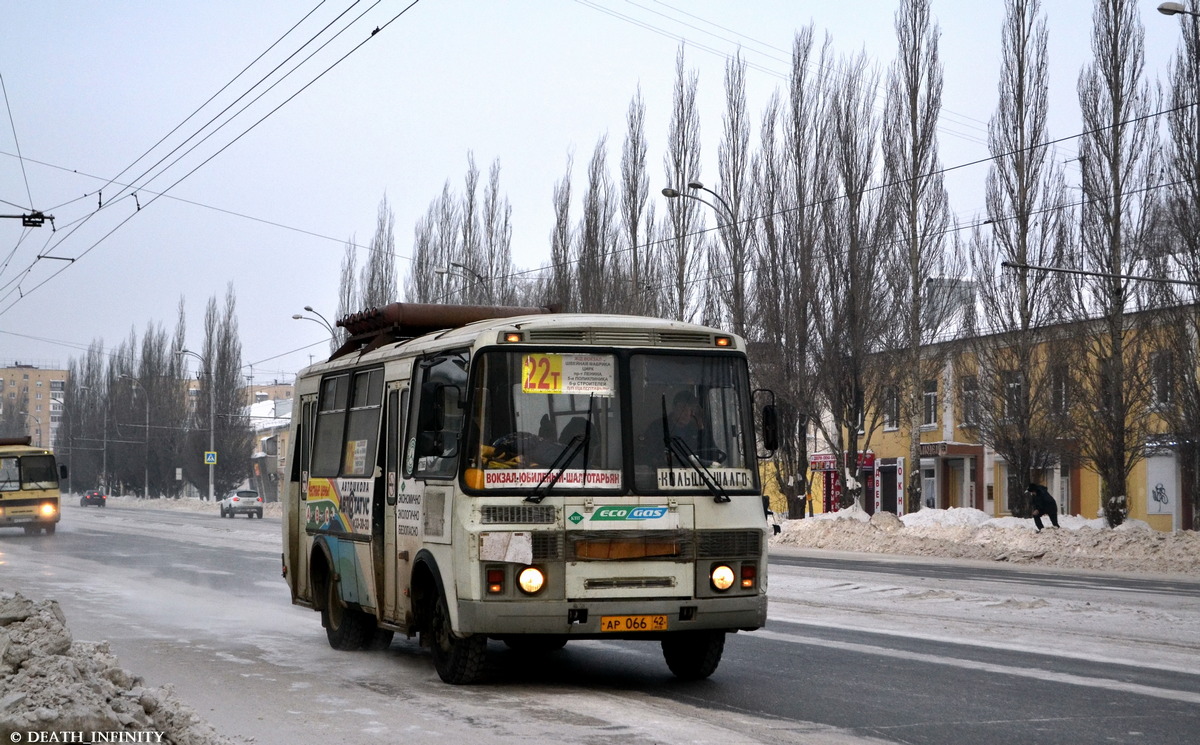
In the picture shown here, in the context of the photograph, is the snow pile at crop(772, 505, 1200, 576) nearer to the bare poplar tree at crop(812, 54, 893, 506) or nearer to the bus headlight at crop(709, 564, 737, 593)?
the bare poplar tree at crop(812, 54, 893, 506)

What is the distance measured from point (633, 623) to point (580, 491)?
3.10 feet

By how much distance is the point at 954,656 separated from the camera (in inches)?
446

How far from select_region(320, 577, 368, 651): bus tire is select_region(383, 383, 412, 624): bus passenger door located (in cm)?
107

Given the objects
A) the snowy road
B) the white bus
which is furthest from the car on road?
the white bus

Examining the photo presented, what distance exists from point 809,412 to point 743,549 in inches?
1188

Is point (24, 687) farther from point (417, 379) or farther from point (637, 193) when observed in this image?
point (637, 193)

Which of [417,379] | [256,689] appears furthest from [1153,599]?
[256,689]

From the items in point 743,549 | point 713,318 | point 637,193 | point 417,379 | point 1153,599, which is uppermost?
point 637,193

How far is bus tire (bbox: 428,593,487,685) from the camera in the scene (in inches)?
372

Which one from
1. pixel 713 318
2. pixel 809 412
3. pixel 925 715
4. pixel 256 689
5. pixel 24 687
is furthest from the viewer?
pixel 713 318

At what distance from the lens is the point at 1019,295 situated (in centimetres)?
3653

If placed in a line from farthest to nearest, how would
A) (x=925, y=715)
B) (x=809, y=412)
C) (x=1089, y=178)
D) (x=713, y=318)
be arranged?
1. (x=713, y=318)
2. (x=809, y=412)
3. (x=1089, y=178)
4. (x=925, y=715)

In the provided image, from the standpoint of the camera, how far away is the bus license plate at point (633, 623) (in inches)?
358

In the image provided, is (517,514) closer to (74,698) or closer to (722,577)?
(722,577)
